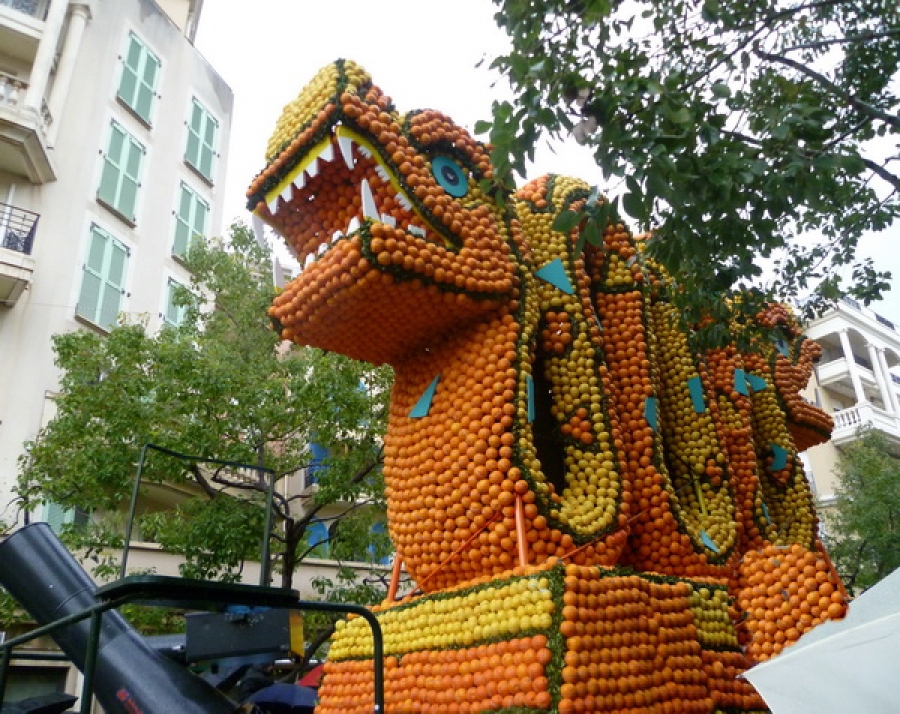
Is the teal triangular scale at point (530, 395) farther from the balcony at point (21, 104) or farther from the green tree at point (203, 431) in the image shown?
the balcony at point (21, 104)

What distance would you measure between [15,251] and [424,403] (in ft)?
31.9

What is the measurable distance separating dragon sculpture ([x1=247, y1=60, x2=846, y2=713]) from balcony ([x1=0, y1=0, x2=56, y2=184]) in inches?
368

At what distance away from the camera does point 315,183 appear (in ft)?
Result: 16.9

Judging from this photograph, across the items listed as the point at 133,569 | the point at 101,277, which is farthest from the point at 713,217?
the point at 101,277

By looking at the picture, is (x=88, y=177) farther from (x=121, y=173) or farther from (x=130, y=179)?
(x=130, y=179)

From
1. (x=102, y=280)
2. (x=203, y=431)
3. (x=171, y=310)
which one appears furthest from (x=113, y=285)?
(x=203, y=431)

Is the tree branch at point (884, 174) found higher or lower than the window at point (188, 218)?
lower

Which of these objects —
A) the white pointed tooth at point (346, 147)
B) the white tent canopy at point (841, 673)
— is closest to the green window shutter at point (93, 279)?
the white pointed tooth at point (346, 147)

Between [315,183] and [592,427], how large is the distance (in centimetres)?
226

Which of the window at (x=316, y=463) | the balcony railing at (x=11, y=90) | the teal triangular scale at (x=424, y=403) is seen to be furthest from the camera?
the balcony railing at (x=11, y=90)

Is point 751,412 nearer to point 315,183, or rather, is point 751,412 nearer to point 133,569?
point 315,183

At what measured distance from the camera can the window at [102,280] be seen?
13.2 m

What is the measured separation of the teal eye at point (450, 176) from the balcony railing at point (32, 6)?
12191 millimetres

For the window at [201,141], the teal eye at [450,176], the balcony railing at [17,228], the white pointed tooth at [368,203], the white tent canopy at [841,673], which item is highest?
the window at [201,141]
